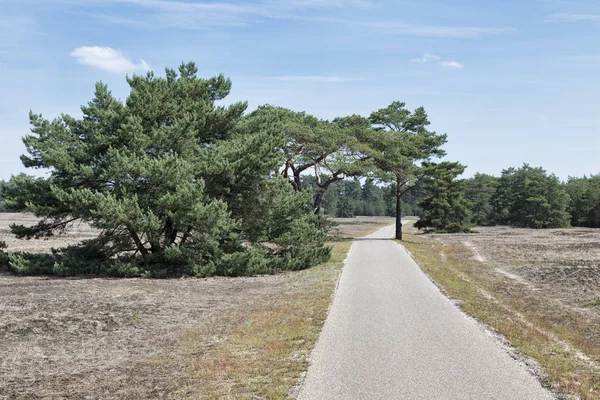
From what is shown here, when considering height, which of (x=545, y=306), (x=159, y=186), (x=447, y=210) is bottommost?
(x=545, y=306)

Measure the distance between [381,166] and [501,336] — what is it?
37.1m

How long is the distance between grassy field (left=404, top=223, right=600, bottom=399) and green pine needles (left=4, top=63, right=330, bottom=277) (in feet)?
29.5

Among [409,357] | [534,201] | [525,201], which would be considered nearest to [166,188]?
[409,357]

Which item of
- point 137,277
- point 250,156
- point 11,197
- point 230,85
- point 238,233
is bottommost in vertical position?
point 137,277

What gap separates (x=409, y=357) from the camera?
352 inches

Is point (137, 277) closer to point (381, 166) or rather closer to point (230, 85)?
point (230, 85)

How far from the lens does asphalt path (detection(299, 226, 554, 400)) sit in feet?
24.1

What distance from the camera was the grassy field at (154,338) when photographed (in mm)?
8023

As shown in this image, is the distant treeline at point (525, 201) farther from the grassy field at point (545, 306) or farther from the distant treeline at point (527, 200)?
the grassy field at point (545, 306)

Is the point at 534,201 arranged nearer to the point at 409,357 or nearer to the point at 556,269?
the point at 556,269

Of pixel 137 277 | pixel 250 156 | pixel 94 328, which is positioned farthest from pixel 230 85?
pixel 94 328

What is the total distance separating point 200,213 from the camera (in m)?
20.2

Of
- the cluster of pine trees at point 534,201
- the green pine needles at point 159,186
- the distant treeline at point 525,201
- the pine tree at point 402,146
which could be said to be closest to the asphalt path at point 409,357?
the green pine needles at point 159,186

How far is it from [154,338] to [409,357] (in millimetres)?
5841
